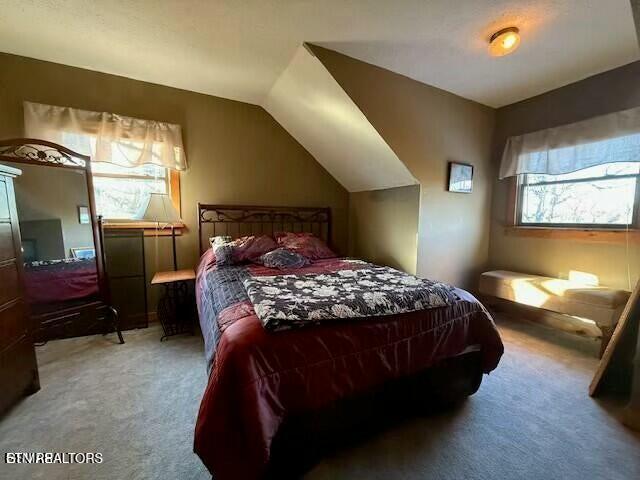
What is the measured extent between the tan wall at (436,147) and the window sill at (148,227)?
2239 mm

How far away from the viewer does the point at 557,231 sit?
109 inches

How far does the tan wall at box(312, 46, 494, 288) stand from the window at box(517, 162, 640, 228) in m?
0.42

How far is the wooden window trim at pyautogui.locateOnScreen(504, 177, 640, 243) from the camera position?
237cm

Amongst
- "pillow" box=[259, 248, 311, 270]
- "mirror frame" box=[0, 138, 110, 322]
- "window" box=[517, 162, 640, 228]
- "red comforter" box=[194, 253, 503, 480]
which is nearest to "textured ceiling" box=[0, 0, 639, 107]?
"mirror frame" box=[0, 138, 110, 322]

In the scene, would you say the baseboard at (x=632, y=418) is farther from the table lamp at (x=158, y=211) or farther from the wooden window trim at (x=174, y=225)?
the wooden window trim at (x=174, y=225)

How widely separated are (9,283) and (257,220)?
213 centimetres

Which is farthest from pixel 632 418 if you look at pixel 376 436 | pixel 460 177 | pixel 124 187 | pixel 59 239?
pixel 124 187

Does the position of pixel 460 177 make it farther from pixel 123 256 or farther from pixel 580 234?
pixel 123 256

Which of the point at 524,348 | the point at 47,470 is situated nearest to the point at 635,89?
the point at 524,348

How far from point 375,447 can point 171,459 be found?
1007 millimetres

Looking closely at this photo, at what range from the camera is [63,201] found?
87.4 inches

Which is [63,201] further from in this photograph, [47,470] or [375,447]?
[375,447]

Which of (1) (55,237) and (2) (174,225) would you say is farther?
(2) (174,225)

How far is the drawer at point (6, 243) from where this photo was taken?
5.02ft
